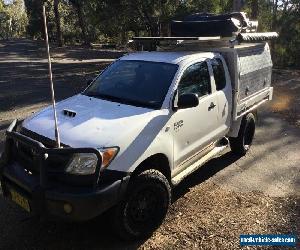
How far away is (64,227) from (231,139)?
362 centimetres

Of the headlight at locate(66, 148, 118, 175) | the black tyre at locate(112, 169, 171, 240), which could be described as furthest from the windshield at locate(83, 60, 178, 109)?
the headlight at locate(66, 148, 118, 175)

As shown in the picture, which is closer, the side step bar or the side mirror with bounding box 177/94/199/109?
the side mirror with bounding box 177/94/199/109

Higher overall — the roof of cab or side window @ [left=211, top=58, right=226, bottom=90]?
the roof of cab

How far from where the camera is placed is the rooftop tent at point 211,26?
6.70 meters

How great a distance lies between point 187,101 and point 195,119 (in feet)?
1.74

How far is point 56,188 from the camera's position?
3826 mm

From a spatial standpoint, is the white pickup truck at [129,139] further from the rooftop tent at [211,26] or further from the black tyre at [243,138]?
the black tyre at [243,138]

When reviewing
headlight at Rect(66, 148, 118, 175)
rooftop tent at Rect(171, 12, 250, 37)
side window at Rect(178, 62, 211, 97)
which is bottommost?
headlight at Rect(66, 148, 118, 175)

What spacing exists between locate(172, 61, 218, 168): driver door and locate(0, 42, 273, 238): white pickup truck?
14 millimetres

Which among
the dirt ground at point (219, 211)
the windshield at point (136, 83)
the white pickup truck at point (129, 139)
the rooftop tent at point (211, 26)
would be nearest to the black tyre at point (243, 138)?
the dirt ground at point (219, 211)

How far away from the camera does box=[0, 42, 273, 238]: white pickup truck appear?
385 cm

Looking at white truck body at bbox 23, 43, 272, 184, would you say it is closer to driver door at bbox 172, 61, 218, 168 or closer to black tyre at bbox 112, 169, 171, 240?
driver door at bbox 172, 61, 218, 168

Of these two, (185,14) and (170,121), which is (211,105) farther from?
(185,14)

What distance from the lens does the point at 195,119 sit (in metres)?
5.27
